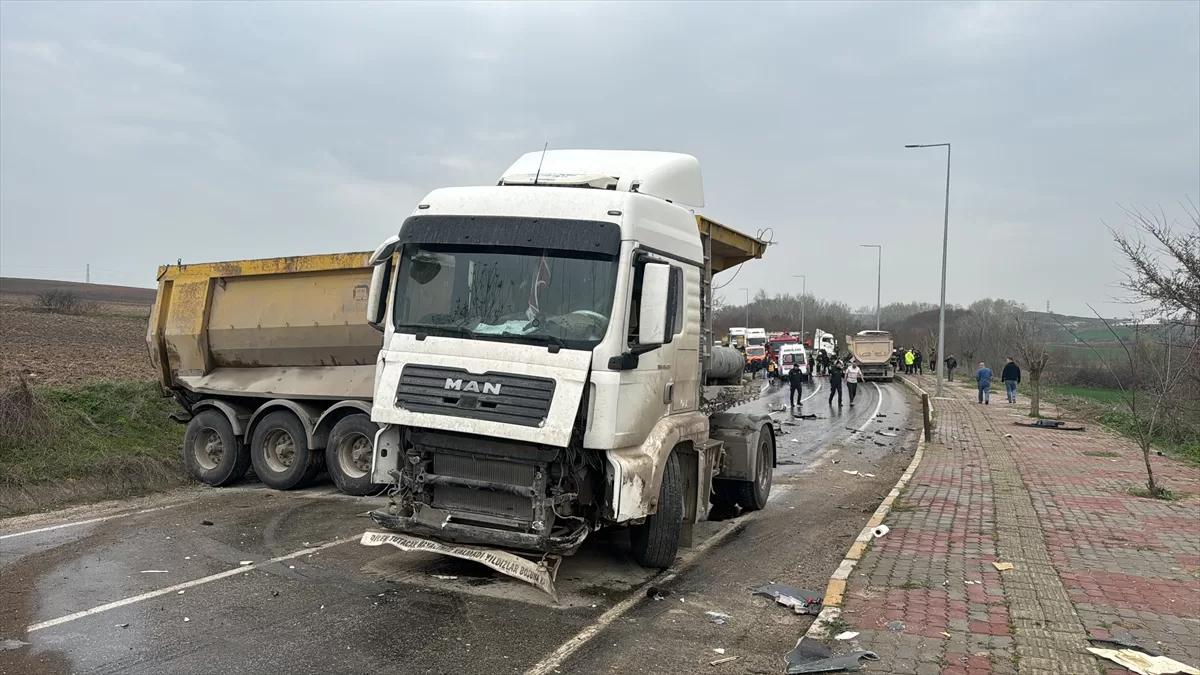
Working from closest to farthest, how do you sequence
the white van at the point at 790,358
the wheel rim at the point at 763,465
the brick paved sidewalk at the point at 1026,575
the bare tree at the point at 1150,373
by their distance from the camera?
1. the brick paved sidewalk at the point at 1026,575
2. the wheel rim at the point at 763,465
3. the bare tree at the point at 1150,373
4. the white van at the point at 790,358

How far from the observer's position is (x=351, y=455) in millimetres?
10547

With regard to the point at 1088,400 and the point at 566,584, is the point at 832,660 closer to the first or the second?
the point at 566,584

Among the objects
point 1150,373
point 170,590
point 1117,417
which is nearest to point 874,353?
point 1117,417

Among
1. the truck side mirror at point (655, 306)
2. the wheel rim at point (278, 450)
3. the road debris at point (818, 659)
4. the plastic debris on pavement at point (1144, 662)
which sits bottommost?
the road debris at point (818, 659)

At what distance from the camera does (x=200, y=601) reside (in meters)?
6.02

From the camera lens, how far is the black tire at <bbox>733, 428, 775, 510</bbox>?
9.71 m

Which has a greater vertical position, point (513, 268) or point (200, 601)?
point (513, 268)

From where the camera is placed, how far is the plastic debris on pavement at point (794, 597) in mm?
6230

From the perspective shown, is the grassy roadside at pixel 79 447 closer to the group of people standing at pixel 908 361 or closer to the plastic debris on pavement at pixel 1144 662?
the plastic debris on pavement at pixel 1144 662

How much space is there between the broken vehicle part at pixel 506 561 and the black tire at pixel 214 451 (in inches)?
228

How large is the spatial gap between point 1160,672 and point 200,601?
19.8 ft

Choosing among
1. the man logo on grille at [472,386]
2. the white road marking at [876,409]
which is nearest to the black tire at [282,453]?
the man logo on grille at [472,386]

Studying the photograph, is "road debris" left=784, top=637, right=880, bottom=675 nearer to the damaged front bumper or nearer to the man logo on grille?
the damaged front bumper

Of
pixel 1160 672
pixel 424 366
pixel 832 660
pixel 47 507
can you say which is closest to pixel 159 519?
pixel 47 507
